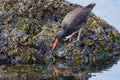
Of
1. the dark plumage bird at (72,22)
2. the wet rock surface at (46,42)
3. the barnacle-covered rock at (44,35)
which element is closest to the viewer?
the wet rock surface at (46,42)

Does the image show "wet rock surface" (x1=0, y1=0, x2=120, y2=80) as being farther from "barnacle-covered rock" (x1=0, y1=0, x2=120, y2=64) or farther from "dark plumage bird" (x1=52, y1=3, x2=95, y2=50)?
"dark plumage bird" (x1=52, y1=3, x2=95, y2=50)

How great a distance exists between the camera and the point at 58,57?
1677 centimetres

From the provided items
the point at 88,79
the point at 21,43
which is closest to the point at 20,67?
the point at 21,43

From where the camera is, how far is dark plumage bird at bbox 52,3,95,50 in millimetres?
17047

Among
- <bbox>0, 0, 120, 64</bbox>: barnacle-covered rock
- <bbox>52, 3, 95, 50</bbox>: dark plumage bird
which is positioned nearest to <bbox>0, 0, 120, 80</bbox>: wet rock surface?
<bbox>0, 0, 120, 64</bbox>: barnacle-covered rock

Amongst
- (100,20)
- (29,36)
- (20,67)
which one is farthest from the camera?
(100,20)

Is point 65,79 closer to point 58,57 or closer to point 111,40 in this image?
point 58,57

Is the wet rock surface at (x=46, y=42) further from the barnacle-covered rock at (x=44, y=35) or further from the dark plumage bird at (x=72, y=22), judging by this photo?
the dark plumage bird at (x=72, y=22)

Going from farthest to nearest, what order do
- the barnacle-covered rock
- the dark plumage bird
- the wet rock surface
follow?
1. the dark plumage bird
2. the barnacle-covered rock
3. the wet rock surface

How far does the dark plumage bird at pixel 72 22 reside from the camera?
1705 centimetres

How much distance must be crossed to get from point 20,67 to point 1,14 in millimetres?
2593

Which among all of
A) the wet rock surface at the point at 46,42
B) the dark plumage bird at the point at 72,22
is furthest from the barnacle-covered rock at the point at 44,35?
the dark plumage bird at the point at 72,22

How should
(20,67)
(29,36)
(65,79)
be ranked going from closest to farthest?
(65,79), (20,67), (29,36)

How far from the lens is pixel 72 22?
17.2 m
